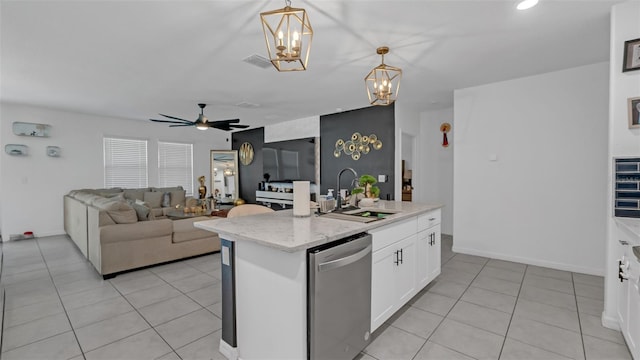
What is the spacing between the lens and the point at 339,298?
5.51 ft

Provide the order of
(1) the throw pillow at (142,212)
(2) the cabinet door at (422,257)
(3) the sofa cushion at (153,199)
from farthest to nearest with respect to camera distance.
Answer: (3) the sofa cushion at (153,199) < (1) the throw pillow at (142,212) < (2) the cabinet door at (422,257)

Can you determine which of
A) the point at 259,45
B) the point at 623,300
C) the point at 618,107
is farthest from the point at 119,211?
the point at 618,107

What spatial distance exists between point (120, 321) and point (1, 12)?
269 centimetres

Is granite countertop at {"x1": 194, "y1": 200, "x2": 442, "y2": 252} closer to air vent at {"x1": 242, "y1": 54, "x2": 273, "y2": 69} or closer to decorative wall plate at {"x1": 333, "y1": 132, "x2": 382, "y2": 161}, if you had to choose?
air vent at {"x1": 242, "y1": 54, "x2": 273, "y2": 69}

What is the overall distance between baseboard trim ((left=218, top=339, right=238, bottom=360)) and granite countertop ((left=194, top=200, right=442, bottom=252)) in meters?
0.76

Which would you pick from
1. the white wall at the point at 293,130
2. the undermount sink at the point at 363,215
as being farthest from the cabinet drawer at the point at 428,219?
the white wall at the point at 293,130

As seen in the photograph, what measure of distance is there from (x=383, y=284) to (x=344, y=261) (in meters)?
0.63

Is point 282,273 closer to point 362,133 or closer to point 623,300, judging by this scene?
point 623,300

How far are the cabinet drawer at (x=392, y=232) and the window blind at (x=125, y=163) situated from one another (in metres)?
6.82

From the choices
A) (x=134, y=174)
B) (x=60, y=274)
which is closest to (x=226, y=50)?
(x=60, y=274)

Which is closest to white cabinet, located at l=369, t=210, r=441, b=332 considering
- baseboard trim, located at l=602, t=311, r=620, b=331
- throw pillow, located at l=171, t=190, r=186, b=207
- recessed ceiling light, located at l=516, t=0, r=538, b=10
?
baseboard trim, located at l=602, t=311, r=620, b=331

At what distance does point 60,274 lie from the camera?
352 centimetres

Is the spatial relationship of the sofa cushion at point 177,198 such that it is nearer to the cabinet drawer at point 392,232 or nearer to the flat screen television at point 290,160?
the flat screen television at point 290,160

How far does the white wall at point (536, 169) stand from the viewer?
3.46 m
